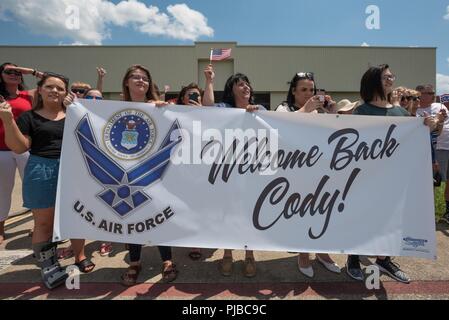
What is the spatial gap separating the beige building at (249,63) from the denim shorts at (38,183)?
23211 millimetres

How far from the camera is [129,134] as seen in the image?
2852 millimetres

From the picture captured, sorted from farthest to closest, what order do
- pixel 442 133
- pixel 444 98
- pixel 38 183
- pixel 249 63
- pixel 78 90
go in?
pixel 249 63
pixel 442 133
pixel 78 90
pixel 444 98
pixel 38 183

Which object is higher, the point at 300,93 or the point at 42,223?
the point at 300,93

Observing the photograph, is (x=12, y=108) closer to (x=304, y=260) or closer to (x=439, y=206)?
(x=304, y=260)

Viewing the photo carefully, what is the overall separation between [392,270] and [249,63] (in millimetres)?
24578

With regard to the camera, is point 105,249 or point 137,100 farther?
point 105,249

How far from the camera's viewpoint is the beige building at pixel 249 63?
2566 centimetres

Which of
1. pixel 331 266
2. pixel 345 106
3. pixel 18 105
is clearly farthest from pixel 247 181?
pixel 18 105

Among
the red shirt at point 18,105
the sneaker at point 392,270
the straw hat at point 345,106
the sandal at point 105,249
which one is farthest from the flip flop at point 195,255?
the straw hat at point 345,106

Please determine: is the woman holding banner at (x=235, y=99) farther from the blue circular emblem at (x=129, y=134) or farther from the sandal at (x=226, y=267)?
the blue circular emblem at (x=129, y=134)

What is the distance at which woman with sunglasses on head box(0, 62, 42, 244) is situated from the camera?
12.4 feet

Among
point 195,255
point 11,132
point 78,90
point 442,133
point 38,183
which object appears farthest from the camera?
point 442,133
